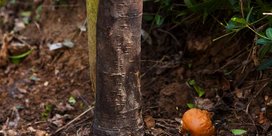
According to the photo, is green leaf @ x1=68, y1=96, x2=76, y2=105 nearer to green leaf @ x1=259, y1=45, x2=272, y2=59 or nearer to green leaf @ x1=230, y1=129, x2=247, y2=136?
green leaf @ x1=230, y1=129, x2=247, y2=136

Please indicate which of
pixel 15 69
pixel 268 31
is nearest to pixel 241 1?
pixel 268 31

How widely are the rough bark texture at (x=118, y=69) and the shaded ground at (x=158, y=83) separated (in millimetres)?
207

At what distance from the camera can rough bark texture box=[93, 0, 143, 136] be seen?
1.67m

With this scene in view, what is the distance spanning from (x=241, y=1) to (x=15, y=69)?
136 cm

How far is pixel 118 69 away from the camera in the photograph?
172cm

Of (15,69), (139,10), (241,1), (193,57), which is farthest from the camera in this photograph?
(15,69)

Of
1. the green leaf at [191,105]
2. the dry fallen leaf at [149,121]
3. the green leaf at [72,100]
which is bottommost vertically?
the green leaf at [72,100]

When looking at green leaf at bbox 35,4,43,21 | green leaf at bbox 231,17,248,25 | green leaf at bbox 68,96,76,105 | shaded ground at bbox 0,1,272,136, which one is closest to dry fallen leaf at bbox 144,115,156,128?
shaded ground at bbox 0,1,272,136

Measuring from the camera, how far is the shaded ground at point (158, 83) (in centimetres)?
206

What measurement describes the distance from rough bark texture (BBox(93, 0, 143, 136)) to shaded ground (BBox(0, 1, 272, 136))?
0.68ft

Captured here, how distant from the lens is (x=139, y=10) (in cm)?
169

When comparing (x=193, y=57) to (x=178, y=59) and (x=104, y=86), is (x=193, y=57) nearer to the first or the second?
(x=178, y=59)

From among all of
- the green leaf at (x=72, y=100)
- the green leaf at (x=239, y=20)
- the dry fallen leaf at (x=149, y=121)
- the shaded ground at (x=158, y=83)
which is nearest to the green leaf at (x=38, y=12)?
the shaded ground at (x=158, y=83)

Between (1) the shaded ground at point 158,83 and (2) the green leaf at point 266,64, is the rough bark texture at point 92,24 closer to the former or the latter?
(1) the shaded ground at point 158,83
